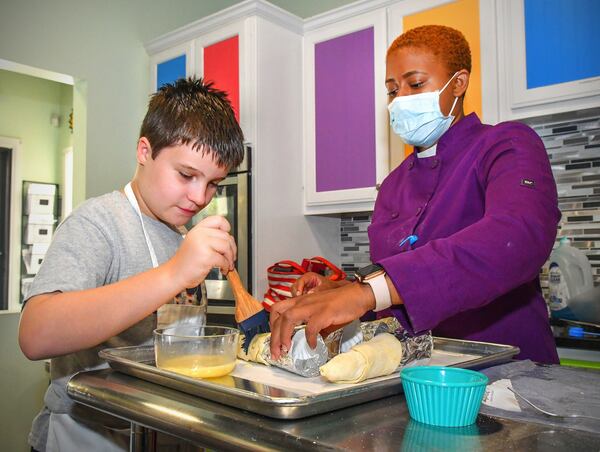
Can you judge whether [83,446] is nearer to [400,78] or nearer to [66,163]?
[400,78]

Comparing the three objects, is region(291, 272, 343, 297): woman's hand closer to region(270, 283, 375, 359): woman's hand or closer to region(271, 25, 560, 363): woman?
region(271, 25, 560, 363): woman

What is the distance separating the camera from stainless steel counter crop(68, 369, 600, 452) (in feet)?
1.50

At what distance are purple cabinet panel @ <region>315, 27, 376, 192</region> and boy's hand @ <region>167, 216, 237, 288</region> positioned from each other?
155cm

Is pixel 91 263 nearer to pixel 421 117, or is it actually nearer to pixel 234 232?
pixel 421 117

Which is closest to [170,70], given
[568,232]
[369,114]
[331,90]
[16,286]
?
[331,90]

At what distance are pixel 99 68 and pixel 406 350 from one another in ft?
8.09

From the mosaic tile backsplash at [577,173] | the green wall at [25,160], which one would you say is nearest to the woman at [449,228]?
the mosaic tile backsplash at [577,173]

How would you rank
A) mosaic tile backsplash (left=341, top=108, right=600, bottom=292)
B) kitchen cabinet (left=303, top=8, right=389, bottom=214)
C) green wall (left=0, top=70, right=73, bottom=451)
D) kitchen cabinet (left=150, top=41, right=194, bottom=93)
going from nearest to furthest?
mosaic tile backsplash (left=341, top=108, right=600, bottom=292), kitchen cabinet (left=303, top=8, right=389, bottom=214), kitchen cabinet (left=150, top=41, right=194, bottom=93), green wall (left=0, top=70, right=73, bottom=451)

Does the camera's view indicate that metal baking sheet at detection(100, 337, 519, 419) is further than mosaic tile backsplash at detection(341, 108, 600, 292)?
No

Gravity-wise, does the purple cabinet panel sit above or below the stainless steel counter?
above

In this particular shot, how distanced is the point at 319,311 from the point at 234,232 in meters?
1.71

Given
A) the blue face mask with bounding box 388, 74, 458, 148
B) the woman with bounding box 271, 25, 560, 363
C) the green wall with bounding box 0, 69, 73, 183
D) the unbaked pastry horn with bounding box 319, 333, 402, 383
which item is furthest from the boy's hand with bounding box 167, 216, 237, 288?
the green wall with bounding box 0, 69, 73, 183

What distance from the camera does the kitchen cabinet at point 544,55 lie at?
1710 millimetres

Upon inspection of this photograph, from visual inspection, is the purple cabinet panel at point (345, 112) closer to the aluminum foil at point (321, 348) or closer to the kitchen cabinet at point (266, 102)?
the kitchen cabinet at point (266, 102)
